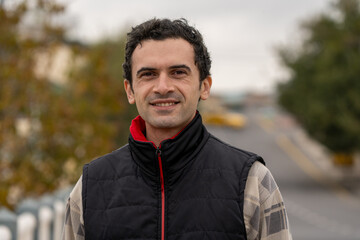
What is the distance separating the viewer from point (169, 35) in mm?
3170

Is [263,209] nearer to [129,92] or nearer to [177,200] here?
[177,200]

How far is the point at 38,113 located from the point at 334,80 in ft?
95.0

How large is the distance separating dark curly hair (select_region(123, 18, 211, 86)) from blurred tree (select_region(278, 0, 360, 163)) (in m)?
41.2

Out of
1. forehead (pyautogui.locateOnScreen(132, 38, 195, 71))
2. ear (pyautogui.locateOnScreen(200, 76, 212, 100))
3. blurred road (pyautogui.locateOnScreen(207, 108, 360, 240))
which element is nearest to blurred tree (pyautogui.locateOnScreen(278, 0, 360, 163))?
blurred road (pyautogui.locateOnScreen(207, 108, 360, 240))

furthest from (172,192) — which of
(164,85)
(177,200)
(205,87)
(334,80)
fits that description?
(334,80)

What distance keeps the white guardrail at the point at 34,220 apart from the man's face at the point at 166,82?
3016 millimetres

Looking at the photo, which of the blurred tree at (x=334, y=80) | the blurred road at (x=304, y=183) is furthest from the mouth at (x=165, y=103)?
the blurred tree at (x=334, y=80)

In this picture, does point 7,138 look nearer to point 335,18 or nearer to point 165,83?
point 165,83

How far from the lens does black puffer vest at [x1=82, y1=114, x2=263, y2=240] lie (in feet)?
9.79

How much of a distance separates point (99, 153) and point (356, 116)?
2731cm

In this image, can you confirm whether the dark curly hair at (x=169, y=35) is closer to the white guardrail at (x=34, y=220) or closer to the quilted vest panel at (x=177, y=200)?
the quilted vest panel at (x=177, y=200)

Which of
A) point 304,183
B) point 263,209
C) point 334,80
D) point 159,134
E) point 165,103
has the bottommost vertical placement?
point 263,209

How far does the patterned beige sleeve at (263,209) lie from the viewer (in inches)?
117

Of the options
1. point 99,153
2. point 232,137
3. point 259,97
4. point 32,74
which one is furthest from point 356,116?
point 259,97
